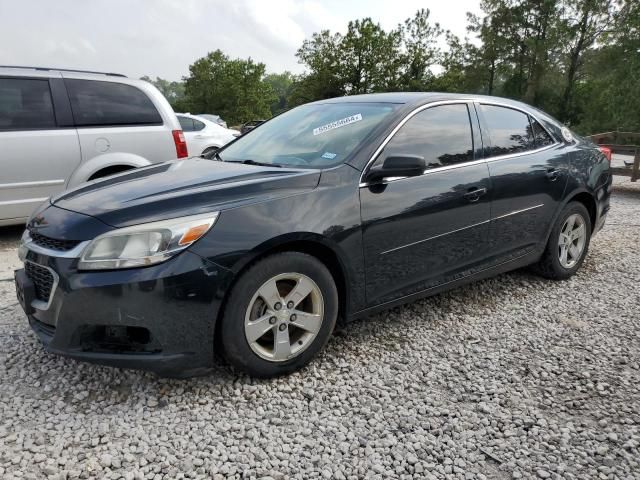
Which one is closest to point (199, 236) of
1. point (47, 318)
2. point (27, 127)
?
point (47, 318)

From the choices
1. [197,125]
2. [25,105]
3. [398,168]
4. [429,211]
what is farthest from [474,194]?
[197,125]

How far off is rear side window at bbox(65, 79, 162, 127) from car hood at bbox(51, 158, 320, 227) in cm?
270

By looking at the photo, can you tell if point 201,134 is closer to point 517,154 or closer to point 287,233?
point 517,154

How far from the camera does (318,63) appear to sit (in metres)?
45.0

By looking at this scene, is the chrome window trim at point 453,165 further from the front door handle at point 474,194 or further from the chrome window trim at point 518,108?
the front door handle at point 474,194

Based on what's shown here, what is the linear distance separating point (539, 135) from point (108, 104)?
4481 mm

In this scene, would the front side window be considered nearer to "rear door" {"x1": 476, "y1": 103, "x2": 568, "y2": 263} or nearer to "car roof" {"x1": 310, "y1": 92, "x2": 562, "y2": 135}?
"car roof" {"x1": 310, "y1": 92, "x2": 562, "y2": 135}

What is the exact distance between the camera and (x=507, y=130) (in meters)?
3.71

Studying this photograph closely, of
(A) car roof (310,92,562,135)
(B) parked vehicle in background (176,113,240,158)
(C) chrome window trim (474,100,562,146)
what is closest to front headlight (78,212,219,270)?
(A) car roof (310,92,562,135)

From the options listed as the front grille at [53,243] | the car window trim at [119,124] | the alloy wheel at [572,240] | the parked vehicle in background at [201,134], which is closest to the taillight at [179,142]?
the car window trim at [119,124]

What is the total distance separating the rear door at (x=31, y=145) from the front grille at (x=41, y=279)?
2917mm

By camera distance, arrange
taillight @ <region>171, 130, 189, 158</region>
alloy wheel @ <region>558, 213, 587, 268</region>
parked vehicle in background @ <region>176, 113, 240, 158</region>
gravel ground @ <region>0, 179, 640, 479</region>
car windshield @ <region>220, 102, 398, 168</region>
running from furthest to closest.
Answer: parked vehicle in background @ <region>176, 113, 240, 158</region> → taillight @ <region>171, 130, 189, 158</region> → alloy wheel @ <region>558, 213, 587, 268</region> → car windshield @ <region>220, 102, 398, 168</region> → gravel ground @ <region>0, 179, 640, 479</region>

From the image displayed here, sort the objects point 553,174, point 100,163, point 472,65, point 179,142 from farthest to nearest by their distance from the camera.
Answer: point 472,65 < point 179,142 < point 100,163 < point 553,174

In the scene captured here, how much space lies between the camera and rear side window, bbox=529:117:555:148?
12.9 ft
